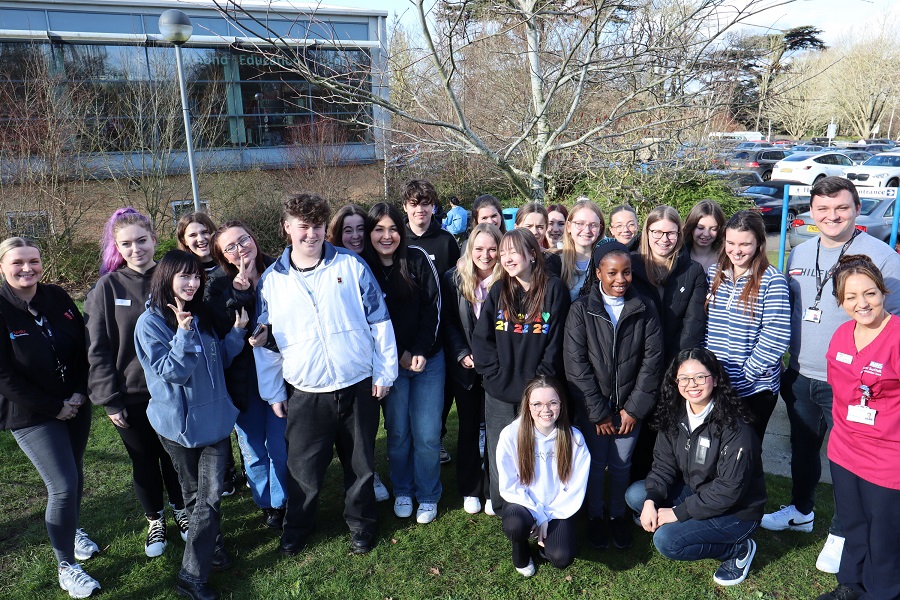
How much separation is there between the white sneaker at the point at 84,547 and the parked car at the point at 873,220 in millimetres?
12290

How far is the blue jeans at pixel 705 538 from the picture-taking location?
10.8 ft

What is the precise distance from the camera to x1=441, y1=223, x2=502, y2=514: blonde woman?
12.7ft

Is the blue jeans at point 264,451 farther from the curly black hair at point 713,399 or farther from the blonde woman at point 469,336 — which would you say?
the curly black hair at point 713,399

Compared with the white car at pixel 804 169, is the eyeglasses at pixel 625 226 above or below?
below

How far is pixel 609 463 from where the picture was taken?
377 centimetres

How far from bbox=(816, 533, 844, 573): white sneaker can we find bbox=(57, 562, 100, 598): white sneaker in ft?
13.5

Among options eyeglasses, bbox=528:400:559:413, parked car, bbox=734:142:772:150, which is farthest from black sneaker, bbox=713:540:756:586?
parked car, bbox=734:142:772:150

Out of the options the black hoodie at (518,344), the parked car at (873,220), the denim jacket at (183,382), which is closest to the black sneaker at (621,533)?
the black hoodie at (518,344)

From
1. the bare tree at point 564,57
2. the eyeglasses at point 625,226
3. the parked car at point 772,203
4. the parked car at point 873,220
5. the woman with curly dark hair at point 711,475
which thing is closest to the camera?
the woman with curly dark hair at point 711,475

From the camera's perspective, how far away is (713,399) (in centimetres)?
336

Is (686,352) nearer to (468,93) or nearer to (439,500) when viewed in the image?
(439,500)

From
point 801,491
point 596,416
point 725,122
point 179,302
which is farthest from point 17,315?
point 725,122

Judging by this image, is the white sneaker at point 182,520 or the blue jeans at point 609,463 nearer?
the blue jeans at point 609,463

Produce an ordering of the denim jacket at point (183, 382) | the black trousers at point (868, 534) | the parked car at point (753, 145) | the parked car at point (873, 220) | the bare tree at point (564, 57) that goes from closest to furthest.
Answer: the black trousers at point (868, 534)
the denim jacket at point (183, 382)
the bare tree at point (564, 57)
the parked car at point (873, 220)
the parked car at point (753, 145)
